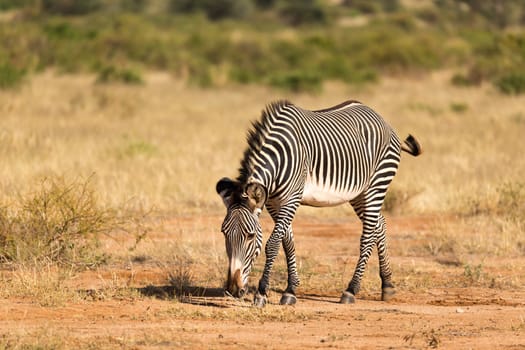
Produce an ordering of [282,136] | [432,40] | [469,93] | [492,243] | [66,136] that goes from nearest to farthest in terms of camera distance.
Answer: [282,136] → [492,243] → [66,136] → [469,93] → [432,40]

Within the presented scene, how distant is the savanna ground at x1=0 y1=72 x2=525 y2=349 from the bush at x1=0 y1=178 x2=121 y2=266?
160mm

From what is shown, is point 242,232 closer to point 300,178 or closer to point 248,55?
point 300,178

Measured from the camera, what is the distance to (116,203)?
1214cm

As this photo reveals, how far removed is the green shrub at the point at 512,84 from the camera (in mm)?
26078

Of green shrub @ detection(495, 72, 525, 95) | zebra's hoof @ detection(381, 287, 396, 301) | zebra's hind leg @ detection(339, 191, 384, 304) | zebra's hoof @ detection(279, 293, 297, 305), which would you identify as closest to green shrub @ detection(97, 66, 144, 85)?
green shrub @ detection(495, 72, 525, 95)

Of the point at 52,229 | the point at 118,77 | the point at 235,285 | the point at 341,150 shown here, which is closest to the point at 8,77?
the point at 118,77

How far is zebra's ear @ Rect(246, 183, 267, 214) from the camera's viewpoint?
744cm

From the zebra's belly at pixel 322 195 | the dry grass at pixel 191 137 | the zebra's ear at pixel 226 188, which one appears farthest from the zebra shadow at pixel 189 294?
the dry grass at pixel 191 137

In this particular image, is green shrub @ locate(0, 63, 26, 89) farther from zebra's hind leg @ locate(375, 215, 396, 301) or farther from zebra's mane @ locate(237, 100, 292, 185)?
zebra's mane @ locate(237, 100, 292, 185)

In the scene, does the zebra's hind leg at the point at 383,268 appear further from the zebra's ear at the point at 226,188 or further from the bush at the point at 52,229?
the bush at the point at 52,229

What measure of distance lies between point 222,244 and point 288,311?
3066 millimetres

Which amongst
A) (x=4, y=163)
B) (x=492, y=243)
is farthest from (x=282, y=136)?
(x=4, y=163)

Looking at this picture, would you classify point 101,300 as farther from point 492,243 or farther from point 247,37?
point 247,37

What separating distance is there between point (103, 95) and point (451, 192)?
11266mm
